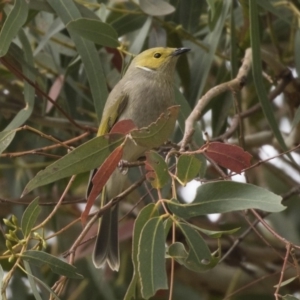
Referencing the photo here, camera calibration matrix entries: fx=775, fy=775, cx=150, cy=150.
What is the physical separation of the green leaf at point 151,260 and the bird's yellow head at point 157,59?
3.94ft

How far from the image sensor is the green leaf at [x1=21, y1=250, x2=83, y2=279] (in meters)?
1.68

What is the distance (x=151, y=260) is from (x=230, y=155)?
12.3 inches

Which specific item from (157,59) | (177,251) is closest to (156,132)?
(177,251)

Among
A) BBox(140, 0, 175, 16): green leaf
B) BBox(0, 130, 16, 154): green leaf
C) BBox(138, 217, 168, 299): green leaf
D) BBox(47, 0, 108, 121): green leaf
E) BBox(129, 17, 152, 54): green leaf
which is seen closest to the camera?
BBox(138, 217, 168, 299): green leaf

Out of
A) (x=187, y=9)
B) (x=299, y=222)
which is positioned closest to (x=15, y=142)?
(x=187, y=9)

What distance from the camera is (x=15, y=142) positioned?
9.95 ft

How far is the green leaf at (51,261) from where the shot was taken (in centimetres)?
168

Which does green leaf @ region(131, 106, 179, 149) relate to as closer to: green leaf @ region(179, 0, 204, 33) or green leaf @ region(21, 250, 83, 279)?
green leaf @ region(21, 250, 83, 279)

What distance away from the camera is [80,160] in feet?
5.70

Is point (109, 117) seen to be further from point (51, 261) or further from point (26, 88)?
point (51, 261)

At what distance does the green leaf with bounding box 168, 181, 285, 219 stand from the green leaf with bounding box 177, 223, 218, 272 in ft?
0.12

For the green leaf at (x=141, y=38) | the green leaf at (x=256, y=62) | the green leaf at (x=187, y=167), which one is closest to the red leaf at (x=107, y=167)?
the green leaf at (x=187, y=167)

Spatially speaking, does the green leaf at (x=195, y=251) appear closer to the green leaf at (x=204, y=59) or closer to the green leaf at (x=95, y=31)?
the green leaf at (x=95, y=31)

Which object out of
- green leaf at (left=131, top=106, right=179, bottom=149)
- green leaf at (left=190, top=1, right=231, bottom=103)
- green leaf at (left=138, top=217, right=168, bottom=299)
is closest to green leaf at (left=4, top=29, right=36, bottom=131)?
green leaf at (left=190, top=1, right=231, bottom=103)
